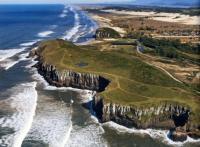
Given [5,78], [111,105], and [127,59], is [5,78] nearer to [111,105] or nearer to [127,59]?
[127,59]

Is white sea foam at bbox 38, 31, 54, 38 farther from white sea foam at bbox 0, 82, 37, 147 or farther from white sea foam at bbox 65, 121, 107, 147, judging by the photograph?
white sea foam at bbox 65, 121, 107, 147

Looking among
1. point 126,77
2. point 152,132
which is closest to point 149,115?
point 152,132

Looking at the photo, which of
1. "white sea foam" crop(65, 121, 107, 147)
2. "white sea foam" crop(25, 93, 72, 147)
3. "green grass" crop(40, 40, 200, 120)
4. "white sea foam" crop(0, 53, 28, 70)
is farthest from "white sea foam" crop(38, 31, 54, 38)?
"white sea foam" crop(65, 121, 107, 147)

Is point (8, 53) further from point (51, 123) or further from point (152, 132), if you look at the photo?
point (152, 132)

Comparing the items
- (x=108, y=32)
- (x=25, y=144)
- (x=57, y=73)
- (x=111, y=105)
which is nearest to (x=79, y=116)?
(x=111, y=105)

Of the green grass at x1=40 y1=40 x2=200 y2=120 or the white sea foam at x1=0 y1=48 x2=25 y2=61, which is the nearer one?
the green grass at x1=40 y1=40 x2=200 y2=120

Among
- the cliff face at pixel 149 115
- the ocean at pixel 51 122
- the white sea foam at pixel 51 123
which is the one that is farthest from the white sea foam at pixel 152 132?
the white sea foam at pixel 51 123
